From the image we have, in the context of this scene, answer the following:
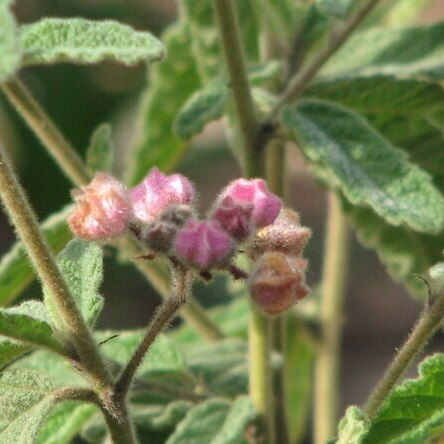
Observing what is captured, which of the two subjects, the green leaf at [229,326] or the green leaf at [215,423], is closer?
the green leaf at [215,423]

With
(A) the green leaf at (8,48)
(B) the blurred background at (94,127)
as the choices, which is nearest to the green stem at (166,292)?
(A) the green leaf at (8,48)

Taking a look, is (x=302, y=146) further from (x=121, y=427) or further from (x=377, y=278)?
(x=377, y=278)

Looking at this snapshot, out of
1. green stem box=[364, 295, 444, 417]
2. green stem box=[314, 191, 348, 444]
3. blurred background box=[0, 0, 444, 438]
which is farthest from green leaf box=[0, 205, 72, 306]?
blurred background box=[0, 0, 444, 438]

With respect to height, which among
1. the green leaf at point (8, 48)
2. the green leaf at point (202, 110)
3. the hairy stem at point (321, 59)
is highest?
the green leaf at point (8, 48)

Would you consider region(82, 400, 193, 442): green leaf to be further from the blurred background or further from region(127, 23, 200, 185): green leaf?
the blurred background

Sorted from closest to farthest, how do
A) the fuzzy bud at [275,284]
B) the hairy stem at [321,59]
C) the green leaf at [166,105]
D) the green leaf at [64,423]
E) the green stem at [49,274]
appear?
the green stem at [49,274]
the fuzzy bud at [275,284]
the green leaf at [64,423]
the hairy stem at [321,59]
the green leaf at [166,105]

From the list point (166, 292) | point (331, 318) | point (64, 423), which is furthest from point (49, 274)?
point (331, 318)

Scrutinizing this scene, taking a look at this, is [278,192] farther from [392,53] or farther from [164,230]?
[164,230]

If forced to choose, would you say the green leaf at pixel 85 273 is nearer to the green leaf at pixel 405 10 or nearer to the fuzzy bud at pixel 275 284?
the fuzzy bud at pixel 275 284
